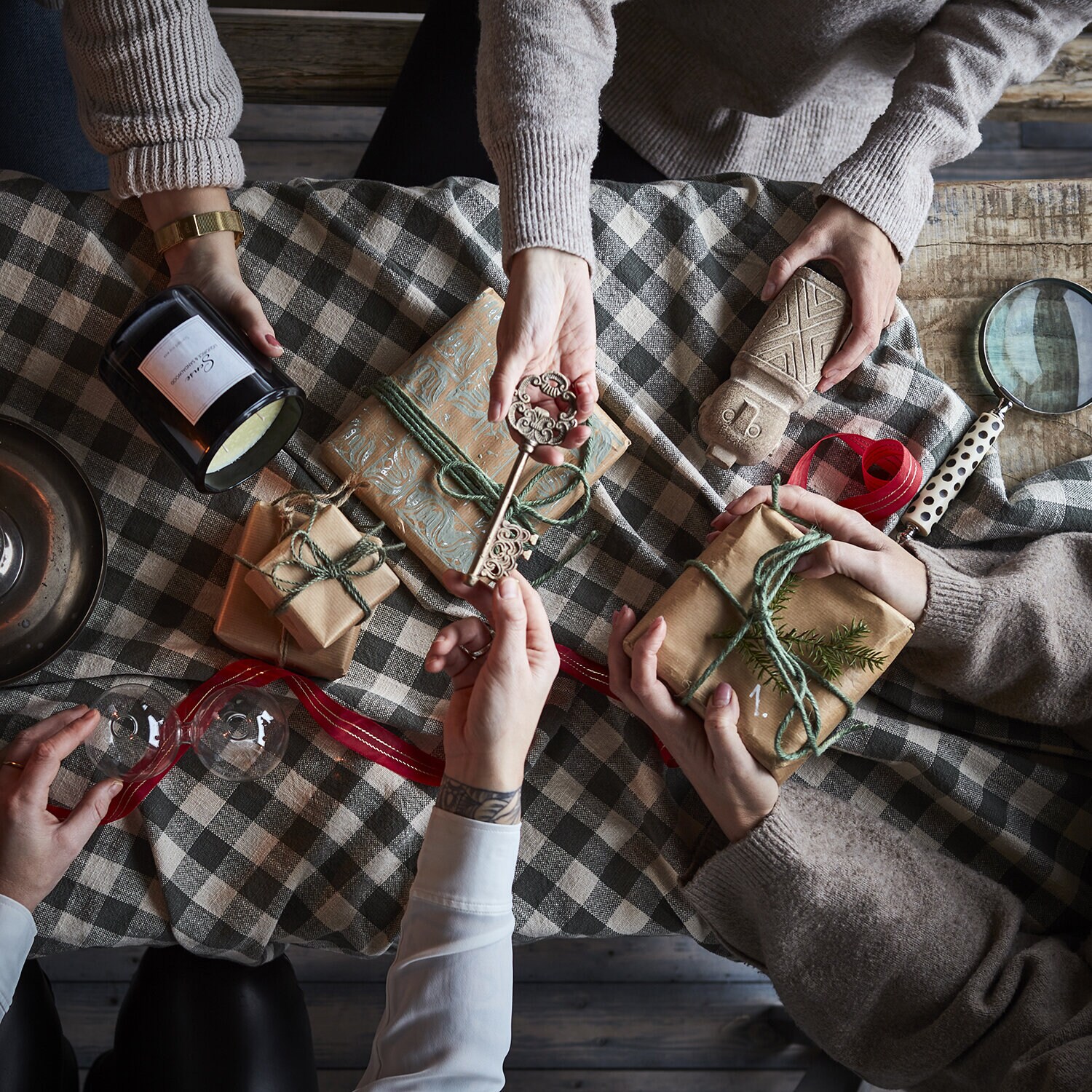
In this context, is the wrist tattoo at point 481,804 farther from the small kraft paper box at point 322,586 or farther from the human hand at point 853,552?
the human hand at point 853,552

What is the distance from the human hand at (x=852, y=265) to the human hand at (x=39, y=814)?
3.54 ft

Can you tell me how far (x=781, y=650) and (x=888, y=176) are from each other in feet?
2.25

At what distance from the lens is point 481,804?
101 centimetres

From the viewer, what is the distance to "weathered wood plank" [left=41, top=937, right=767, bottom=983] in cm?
190

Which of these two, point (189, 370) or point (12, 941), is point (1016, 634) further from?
point (12, 941)

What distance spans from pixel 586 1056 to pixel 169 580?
4.75ft

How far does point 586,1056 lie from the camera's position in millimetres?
1959

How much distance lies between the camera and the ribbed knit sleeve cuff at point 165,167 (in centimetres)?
111

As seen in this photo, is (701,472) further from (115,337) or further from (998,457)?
(115,337)

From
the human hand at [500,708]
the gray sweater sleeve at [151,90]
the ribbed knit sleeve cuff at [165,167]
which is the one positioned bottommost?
the human hand at [500,708]

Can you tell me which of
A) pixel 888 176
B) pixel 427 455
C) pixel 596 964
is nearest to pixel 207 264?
pixel 427 455

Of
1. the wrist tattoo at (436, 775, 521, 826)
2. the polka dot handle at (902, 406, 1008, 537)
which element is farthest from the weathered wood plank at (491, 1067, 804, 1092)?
the polka dot handle at (902, 406, 1008, 537)

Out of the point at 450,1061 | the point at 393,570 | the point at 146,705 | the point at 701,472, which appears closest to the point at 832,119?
the point at 701,472

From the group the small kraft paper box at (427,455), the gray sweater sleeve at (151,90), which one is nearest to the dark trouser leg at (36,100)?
the gray sweater sleeve at (151,90)
